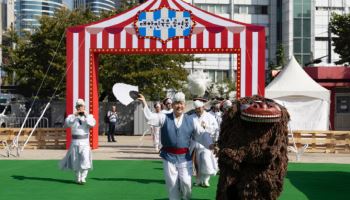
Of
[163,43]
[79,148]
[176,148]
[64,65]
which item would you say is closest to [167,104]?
[163,43]

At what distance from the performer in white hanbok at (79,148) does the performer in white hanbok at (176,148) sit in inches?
156

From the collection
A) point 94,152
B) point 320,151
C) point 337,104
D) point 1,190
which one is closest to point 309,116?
point 320,151

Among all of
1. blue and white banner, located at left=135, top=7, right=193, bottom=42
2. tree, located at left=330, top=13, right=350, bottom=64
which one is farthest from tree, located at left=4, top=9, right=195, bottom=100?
blue and white banner, located at left=135, top=7, right=193, bottom=42

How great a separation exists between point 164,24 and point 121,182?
7580 mm

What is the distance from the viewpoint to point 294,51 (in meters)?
54.5

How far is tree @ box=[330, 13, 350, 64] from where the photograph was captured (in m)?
28.1

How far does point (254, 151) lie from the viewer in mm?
5430

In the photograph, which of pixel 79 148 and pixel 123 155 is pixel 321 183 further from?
pixel 123 155

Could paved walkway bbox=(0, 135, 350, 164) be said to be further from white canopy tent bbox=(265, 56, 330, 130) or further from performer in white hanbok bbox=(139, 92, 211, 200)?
performer in white hanbok bbox=(139, 92, 211, 200)

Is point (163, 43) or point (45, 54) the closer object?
point (163, 43)

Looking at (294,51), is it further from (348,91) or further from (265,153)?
(265,153)

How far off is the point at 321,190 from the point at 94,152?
919 centimetres

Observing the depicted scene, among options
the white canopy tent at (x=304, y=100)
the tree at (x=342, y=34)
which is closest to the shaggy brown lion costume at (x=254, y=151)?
the white canopy tent at (x=304, y=100)

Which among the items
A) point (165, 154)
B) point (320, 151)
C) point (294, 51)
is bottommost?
point (320, 151)
